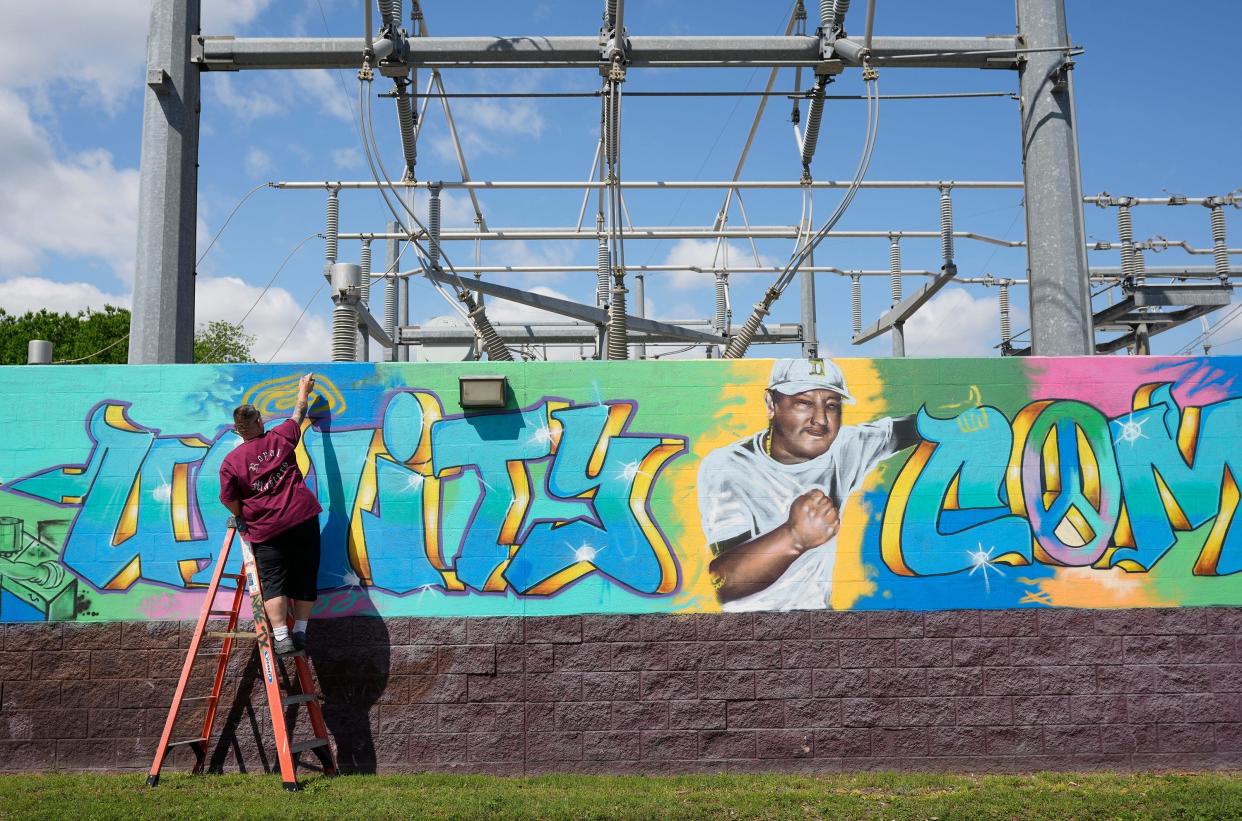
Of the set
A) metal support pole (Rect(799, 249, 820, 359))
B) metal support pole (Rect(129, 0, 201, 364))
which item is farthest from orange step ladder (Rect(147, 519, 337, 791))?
metal support pole (Rect(799, 249, 820, 359))

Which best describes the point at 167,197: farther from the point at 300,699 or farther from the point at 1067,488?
the point at 1067,488

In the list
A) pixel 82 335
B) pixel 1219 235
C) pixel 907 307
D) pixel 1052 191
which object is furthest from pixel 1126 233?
pixel 82 335

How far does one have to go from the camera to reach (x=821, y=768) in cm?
720

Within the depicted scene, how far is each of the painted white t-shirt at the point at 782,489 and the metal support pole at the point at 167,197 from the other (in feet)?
15.6

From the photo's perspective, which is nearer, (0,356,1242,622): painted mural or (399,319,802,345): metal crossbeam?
(0,356,1242,622): painted mural

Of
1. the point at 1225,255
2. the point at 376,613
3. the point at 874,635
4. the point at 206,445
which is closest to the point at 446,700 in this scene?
the point at 376,613

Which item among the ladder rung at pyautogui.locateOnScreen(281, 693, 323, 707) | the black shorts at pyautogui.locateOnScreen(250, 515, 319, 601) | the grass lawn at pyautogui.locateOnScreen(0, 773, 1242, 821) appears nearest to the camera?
the grass lawn at pyautogui.locateOnScreen(0, 773, 1242, 821)

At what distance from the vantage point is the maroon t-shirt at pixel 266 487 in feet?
23.1

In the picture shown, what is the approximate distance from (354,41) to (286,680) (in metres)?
5.38

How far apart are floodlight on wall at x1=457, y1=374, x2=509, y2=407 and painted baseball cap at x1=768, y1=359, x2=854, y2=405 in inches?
77.8

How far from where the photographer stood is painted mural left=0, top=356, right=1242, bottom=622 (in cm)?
739

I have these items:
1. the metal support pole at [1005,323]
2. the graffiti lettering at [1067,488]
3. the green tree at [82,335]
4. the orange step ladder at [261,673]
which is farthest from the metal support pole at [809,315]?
the green tree at [82,335]

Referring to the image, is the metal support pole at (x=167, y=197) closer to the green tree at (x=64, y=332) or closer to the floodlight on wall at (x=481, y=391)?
the floodlight on wall at (x=481, y=391)

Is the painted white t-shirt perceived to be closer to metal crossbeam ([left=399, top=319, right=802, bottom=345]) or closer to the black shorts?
the black shorts
